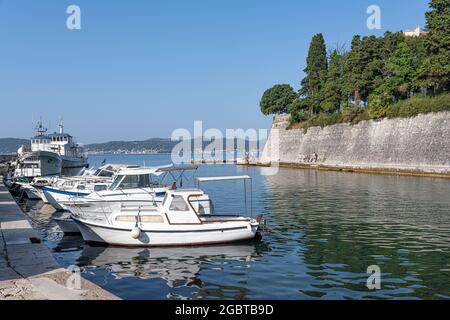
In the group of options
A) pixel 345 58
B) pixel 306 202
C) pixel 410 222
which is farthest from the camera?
pixel 345 58

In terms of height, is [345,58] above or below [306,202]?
above

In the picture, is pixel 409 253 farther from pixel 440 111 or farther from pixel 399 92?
pixel 399 92

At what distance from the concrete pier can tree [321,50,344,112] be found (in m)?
67.5

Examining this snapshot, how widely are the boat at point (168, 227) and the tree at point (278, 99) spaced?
101431 millimetres

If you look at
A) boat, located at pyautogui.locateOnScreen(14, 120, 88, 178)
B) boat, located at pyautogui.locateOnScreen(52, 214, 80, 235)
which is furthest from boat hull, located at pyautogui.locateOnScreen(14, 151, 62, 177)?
boat, located at pyautogui.locateOnScreen(52, 214, 80, 235)

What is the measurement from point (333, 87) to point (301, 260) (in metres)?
65.2

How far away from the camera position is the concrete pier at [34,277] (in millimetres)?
9562

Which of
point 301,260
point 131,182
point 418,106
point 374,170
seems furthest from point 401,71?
point 301,260

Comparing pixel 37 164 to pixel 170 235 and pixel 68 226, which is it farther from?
pixel 170 235

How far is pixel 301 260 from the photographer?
1612cm

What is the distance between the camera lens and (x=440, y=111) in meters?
50.5
